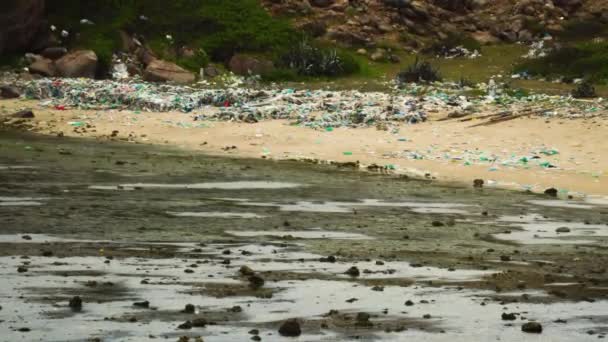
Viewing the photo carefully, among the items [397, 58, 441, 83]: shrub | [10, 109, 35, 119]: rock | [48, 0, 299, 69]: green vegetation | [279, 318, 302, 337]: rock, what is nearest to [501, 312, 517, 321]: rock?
[279, 318, 302, 337]: rock

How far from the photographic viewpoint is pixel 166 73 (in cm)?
2836

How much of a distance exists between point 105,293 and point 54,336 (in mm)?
1144

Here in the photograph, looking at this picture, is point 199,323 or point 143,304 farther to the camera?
point 143,304

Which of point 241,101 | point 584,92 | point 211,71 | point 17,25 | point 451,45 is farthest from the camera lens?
point 451,45

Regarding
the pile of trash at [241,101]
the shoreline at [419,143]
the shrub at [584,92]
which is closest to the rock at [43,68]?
the pile of trash at [241,101]

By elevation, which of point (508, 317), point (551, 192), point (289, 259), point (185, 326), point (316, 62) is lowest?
Result: point (185, 326)

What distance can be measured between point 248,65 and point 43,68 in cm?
491

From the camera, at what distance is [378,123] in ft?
67.3

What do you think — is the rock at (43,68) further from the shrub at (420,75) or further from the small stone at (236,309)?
the small stone at (236,309)

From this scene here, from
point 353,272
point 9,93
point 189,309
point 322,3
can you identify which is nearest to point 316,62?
point 322,3

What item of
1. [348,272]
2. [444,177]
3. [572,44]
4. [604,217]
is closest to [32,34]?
[572,44]

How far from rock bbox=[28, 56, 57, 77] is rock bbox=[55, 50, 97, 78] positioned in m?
0.13

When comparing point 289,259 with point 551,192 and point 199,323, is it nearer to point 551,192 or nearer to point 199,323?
point 199,323

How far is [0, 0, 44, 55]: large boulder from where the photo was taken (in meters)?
29.8
